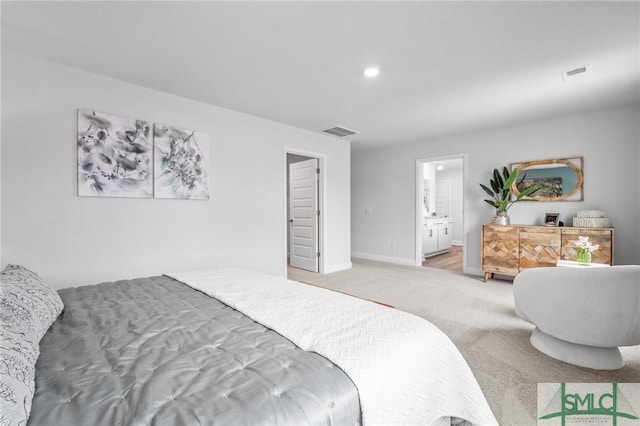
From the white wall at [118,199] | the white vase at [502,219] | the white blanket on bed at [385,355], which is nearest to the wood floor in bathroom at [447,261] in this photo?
the white vase at [502,219]

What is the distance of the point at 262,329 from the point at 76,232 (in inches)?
93.4

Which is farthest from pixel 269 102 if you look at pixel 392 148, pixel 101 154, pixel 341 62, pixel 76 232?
pixel 392 148

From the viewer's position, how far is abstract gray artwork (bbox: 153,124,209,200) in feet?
A: 10.3

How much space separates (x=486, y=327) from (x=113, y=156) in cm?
398

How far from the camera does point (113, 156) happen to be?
9.23 feet

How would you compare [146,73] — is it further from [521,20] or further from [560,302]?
[560,302]

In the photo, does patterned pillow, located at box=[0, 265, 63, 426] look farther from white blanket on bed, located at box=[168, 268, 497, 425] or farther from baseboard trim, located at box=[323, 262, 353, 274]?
baseboard trim, located at box=[323, 262, 353, 274]

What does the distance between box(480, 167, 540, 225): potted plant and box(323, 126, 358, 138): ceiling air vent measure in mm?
2310

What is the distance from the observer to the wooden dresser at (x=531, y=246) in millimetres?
3572

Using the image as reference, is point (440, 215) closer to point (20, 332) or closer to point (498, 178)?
point (498, 178)

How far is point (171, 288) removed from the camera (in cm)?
203

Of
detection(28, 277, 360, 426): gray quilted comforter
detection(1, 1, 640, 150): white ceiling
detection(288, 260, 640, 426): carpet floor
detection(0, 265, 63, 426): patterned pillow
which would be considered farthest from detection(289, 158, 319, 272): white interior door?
detection(0, 265, 63, 426): patterned pillow

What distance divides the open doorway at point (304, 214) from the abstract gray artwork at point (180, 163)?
5.83 feet

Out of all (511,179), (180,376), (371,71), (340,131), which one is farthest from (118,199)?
(511,179)
